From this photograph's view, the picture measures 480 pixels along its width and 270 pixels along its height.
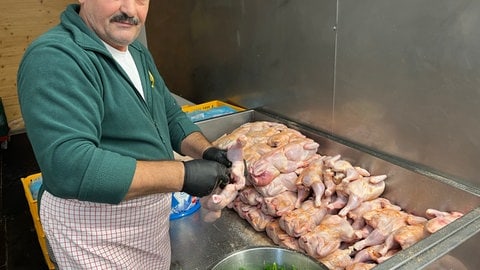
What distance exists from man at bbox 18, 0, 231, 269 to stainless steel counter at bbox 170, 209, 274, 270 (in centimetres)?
23

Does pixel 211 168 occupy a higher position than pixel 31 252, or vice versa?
pixel 211 168

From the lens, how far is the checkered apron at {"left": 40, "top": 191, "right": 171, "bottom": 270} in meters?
1.18

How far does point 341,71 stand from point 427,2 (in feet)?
1.66

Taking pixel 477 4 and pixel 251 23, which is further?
pixel 251 23

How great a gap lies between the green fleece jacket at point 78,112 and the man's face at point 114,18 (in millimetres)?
40

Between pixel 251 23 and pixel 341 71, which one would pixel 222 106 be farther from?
pixel 341 71

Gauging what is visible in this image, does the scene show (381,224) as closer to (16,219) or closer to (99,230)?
(99,230)

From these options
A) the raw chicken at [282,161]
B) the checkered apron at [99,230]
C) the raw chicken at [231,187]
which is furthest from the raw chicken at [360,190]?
the checkered apron at [99,230]

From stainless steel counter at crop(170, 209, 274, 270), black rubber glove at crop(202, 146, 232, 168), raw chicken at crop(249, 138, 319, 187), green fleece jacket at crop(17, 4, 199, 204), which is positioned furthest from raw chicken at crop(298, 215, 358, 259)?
green fleece jacket at crop(17, 4, 199, 204)

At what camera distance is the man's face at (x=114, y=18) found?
1.13m

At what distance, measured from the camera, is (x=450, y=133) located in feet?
4.69

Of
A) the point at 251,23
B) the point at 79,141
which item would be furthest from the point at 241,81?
the point at 79,141

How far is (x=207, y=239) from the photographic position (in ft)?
5.78

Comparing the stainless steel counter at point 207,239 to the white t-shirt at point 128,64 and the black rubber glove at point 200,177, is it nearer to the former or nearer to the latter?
the black rubber glove at point 200,177
